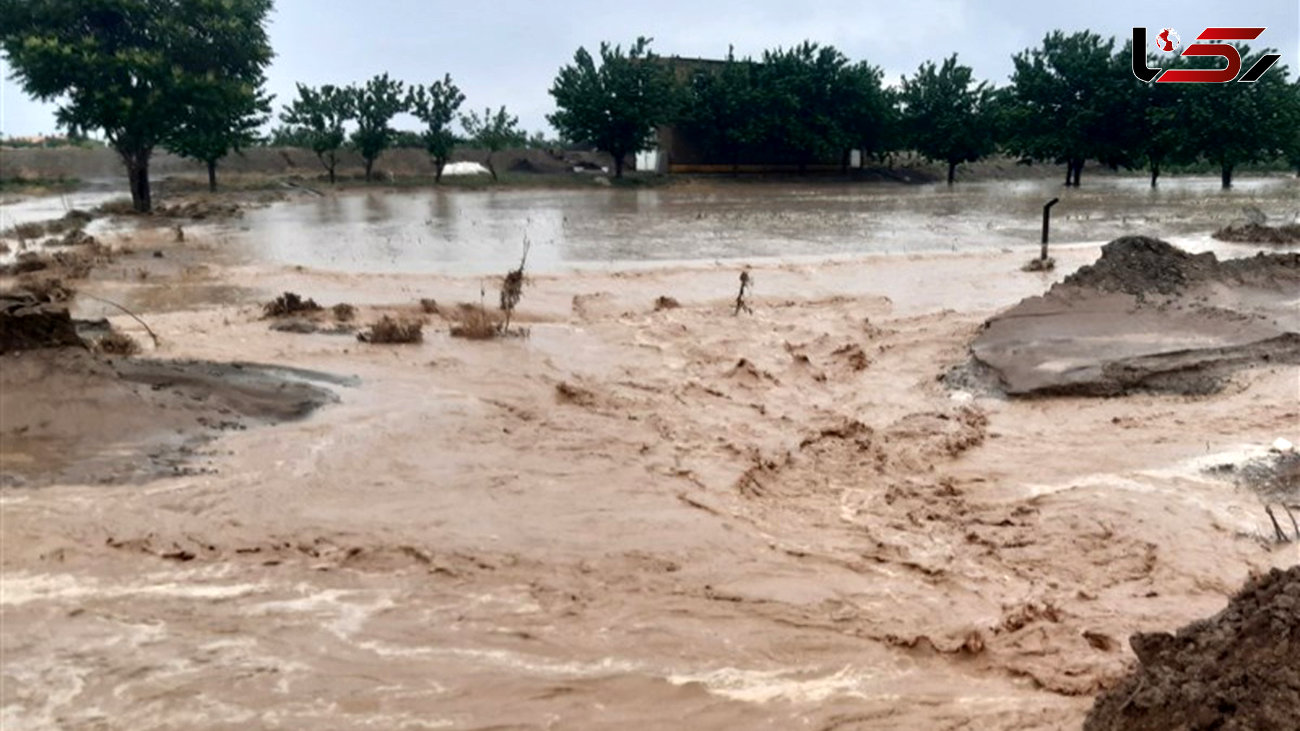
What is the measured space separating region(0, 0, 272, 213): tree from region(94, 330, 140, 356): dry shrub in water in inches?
748

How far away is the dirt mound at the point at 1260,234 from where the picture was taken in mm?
19094

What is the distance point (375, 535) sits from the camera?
5.57 metres

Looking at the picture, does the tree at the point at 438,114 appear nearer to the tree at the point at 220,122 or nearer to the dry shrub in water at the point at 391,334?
the tree at the point at 220,122

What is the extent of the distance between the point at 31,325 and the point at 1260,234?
20.5 m

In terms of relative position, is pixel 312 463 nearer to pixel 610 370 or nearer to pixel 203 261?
pixel 610 370

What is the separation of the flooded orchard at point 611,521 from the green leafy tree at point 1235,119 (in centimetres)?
2902

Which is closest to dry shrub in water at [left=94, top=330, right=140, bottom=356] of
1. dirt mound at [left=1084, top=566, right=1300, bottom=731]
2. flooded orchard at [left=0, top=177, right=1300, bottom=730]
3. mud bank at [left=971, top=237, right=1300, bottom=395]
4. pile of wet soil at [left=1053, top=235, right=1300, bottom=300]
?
flooded orchard at [left=0, top=177, right=1300, bottom=730]

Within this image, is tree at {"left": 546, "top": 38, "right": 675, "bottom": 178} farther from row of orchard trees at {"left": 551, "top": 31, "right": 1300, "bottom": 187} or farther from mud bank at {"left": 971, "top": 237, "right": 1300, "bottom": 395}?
mud bank at {"left": 971, "top": 237, "right": 1300, "bottom": 395}

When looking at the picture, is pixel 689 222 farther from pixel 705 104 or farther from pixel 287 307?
pixel 705 104

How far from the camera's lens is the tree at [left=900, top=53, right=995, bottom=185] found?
46.6 metres

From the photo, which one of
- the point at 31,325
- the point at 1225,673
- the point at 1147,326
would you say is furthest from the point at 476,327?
the point at 1225,673

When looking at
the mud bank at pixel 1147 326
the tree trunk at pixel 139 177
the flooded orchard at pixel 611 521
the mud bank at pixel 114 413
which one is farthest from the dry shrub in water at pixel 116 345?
the tree trunk at pixel 139 177

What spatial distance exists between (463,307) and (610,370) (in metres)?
3.20

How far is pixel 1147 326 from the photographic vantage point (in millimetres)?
10086
